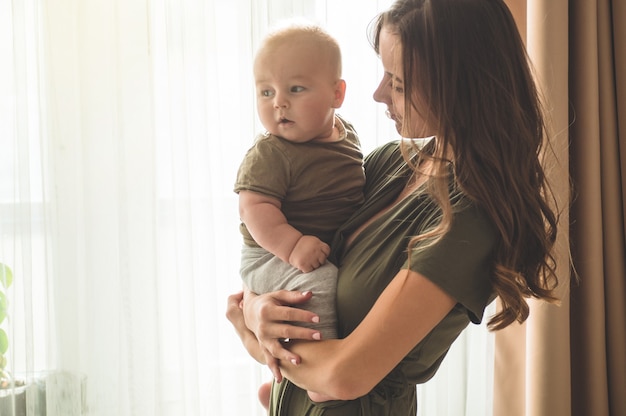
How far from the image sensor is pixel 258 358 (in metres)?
1.51

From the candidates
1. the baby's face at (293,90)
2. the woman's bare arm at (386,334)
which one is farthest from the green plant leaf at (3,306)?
the woman's bare arm at (386,334)

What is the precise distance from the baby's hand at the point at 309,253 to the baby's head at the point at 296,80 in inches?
9.1

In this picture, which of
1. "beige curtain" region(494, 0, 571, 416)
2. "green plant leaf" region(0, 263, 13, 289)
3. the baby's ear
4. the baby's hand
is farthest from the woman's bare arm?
"green plant leaf" region(0, 263, 13, 289)

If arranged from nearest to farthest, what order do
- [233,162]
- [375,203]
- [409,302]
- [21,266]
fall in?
[409,302], [375,203], [21,266], [233,162]

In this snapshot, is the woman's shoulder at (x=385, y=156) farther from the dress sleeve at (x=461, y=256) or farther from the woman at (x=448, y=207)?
the dress sleeve at (x=461, y=256)

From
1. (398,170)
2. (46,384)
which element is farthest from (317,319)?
(46,384)

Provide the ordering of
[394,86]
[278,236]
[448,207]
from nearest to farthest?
[448,207], [394,86], [278,236]

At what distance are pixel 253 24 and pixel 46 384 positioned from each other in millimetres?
1338

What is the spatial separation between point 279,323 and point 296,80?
489mm

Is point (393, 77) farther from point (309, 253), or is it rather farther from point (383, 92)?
point (309, 253)

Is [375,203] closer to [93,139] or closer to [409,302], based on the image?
[409,302]

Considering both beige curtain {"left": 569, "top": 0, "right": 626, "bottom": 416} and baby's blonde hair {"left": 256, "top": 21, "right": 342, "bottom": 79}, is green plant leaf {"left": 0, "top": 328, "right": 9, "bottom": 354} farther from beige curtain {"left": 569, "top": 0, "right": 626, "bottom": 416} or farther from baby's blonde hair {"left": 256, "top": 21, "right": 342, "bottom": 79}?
beige curtain {"left": 569, "top": 0, "right": 626, "bottom": 416}

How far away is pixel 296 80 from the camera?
1483 millimetres

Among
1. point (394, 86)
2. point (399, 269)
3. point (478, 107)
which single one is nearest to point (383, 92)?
point (394, 86)
